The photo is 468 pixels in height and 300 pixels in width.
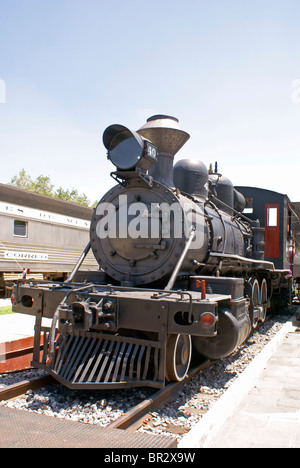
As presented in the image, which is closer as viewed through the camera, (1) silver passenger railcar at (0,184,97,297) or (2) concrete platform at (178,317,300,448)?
(2) concrete platform at (178,317,300,448)

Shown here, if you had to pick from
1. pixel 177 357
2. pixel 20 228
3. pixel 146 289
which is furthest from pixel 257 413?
pixel 20 228

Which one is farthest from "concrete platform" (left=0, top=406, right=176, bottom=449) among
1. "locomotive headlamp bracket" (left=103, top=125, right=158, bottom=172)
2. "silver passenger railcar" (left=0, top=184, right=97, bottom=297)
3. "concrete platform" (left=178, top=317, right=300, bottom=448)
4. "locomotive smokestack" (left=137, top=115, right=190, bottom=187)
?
"silver passenger railcar" (left=0, top=184, right=97, bottom=297)

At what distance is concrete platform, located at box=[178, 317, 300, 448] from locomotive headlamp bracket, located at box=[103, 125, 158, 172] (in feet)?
9.21

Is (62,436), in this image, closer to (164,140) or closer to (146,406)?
(146,406)

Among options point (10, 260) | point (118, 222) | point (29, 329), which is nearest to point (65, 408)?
point (118, 222)

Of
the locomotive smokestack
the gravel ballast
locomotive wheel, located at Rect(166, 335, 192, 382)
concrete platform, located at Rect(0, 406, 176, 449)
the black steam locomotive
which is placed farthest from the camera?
the locomotive smokestack

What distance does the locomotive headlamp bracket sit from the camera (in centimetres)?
489

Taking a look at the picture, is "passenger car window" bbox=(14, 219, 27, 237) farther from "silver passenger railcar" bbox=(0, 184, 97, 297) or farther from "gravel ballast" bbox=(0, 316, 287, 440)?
"gravel ballast" bbox=(0, 316, 287, 440)

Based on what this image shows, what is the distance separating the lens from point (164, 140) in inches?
224

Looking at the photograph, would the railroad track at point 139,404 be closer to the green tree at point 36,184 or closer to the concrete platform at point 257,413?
Answer: the concrete platform at point 257,413

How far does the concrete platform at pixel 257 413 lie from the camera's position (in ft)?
10.3

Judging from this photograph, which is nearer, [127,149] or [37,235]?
[127,149]

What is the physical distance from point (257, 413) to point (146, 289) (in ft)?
5.42

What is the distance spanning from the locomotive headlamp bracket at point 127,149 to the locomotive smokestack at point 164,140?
499 mm
